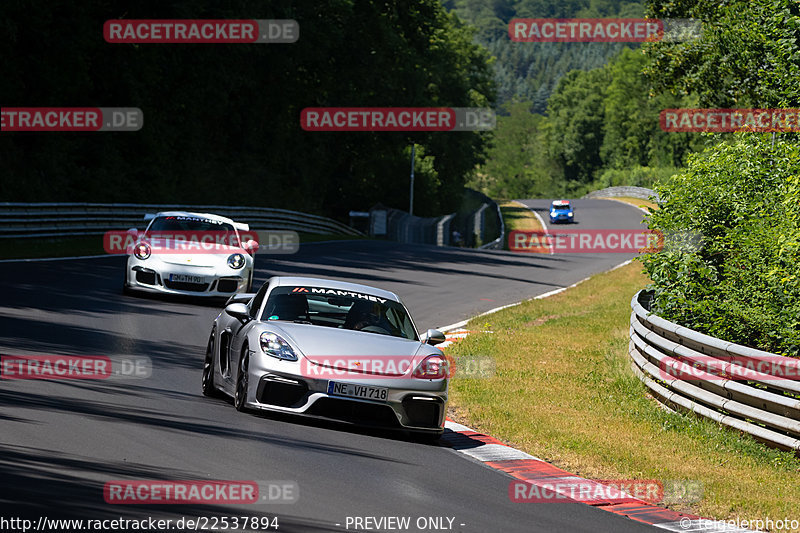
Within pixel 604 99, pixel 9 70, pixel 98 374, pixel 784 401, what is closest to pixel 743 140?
pixel 784 401

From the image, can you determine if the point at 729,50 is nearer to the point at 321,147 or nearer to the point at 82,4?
the point at 82,4

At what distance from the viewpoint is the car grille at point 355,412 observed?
9.27 metres

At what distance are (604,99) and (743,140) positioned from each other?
169567mm

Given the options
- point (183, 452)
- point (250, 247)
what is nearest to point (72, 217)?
point (250, 247)

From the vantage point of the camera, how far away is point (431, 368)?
9750mm

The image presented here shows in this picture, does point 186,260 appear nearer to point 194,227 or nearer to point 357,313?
point 194,227

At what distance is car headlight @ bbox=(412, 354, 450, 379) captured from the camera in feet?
31.7

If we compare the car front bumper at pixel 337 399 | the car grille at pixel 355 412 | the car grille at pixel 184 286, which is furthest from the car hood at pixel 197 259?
the car grille at pixel 355 412

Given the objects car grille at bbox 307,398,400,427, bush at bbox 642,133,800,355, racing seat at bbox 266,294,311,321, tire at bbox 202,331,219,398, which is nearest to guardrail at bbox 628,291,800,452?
bush at bbox 642,133,800,355

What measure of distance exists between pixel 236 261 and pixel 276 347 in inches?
387

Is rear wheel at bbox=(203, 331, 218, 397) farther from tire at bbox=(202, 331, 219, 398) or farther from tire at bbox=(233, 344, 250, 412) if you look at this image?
tire at bbox=(233, 344, 250, 412)

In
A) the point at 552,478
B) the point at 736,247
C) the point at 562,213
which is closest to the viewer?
the point at 552,478

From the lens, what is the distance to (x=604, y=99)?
18075 cm

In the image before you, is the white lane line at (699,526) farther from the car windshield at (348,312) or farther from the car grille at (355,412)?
the car windshield at (348,312)
